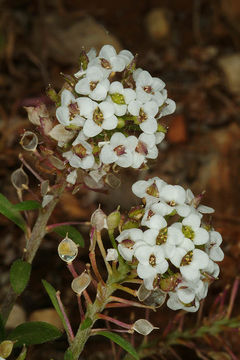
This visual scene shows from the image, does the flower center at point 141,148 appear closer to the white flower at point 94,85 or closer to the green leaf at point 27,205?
the white flower at point 94,85

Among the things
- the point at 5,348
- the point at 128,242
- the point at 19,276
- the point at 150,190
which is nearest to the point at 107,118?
the point at 150,190

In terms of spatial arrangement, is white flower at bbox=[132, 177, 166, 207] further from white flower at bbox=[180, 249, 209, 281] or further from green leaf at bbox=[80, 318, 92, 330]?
green leaf at bbox=[80, 318, 92, 330]

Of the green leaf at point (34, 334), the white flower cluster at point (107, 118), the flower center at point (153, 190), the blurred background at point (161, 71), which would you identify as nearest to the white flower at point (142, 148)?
the white flower cluster at point (107, 118)

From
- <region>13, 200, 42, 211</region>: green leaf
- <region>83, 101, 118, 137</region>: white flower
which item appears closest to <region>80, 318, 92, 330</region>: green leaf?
<region>13, 200, 42, 211</region>: green leaf

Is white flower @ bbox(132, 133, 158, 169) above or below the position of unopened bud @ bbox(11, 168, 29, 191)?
above

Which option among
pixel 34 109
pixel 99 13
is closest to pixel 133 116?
pixel 34 109
